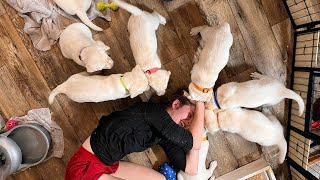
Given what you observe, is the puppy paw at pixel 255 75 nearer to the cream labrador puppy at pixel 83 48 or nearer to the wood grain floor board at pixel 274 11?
the wood grain floor board at pixel 274 11

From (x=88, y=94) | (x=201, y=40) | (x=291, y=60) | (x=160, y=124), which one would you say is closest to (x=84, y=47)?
(x=88, y=94)

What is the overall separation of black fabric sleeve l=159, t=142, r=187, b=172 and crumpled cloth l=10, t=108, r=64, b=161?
0.71 meters

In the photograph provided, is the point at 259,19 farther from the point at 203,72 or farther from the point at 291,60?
the point at 203,72

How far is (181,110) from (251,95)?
1.39 ft

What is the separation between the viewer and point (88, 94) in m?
2.12

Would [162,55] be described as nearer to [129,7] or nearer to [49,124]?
[129,7]

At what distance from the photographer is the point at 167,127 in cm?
210

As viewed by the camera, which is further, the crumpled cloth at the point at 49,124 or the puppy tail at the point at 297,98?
the crumpled cloth at the point at 49,124

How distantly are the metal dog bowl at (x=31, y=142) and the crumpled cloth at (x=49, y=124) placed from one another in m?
0.07

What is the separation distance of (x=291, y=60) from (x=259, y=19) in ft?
1.16

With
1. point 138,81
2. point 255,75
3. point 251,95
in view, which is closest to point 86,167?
point 138,81

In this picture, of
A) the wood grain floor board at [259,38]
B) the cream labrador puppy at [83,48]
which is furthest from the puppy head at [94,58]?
the wood grain floor board at [259,38]

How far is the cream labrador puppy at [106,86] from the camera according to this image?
205cm

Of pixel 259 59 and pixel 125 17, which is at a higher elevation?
pixel 125 17
